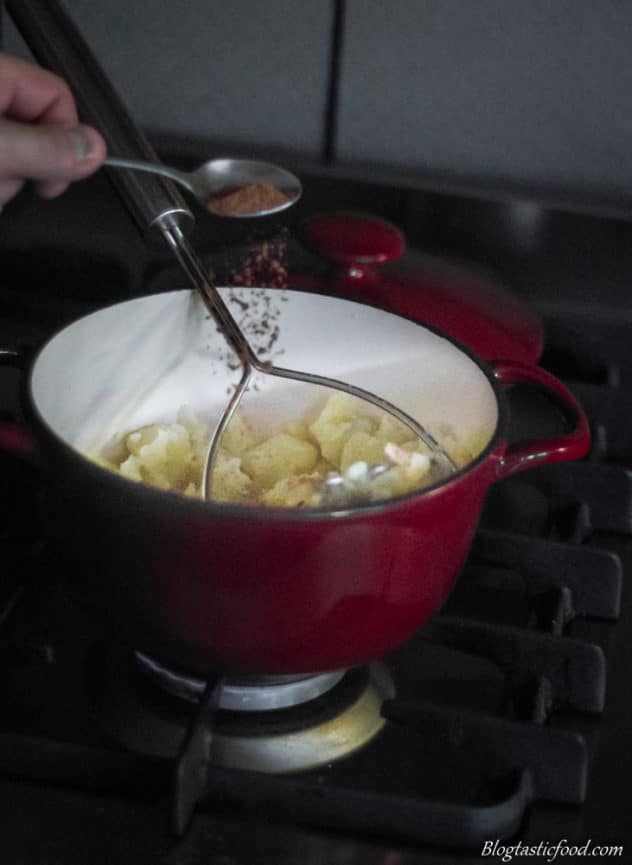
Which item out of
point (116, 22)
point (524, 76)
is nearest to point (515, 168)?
point (524, 76)

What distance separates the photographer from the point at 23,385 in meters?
0.42

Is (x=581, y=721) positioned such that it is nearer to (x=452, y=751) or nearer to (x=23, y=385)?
(x=452, y=751)

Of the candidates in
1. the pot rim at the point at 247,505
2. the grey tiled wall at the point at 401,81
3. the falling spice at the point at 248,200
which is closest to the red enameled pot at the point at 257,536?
the pot rim at the point at 247,505

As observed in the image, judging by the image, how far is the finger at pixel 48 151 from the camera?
446mm

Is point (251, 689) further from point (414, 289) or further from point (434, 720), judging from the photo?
point (414, 289)

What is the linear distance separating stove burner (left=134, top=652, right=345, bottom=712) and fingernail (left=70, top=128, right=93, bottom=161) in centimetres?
21

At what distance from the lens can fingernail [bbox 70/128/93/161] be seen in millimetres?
460

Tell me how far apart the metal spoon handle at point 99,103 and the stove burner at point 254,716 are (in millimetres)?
217

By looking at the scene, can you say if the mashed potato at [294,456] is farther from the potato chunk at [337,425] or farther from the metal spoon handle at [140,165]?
the metal spoon handle at [140,165]

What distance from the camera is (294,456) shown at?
536 mm

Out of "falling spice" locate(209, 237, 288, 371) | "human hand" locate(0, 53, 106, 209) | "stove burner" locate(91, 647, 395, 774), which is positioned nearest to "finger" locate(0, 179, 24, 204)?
"human hand" locate(0, 53, 106, 209)

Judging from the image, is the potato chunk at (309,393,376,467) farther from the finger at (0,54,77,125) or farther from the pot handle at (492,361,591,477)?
the finger at (0,54,77,125)

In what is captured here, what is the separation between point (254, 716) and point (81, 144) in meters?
0.25

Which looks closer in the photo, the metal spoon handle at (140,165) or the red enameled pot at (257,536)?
the red enameled pot at (257,536)
